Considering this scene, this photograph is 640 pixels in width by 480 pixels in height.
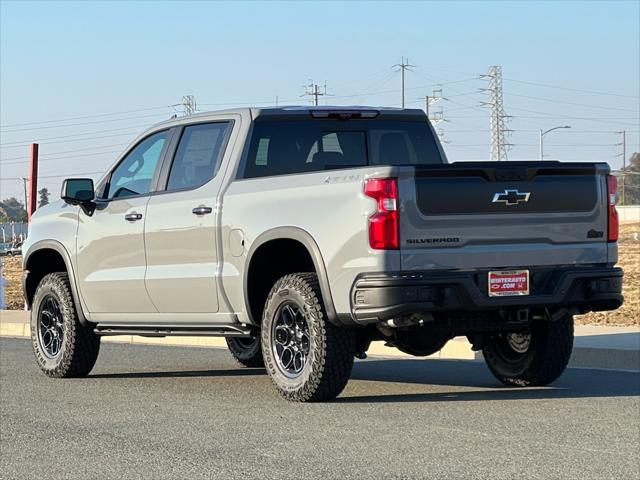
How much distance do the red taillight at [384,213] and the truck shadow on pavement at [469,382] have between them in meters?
1.45

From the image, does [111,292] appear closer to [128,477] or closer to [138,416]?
[138,416]

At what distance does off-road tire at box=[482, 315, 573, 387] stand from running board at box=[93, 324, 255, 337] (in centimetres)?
196

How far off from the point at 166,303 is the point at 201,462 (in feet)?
12.2

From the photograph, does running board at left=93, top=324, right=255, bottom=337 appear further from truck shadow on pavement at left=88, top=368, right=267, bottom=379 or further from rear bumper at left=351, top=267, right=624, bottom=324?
rear bumper at left=351, top=267, right=624, bottom=324

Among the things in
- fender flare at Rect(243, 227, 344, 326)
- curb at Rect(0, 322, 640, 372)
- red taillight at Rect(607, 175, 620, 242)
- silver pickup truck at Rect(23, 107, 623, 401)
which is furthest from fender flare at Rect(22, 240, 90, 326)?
red taillight at Rect(607, 175, 620, 242)

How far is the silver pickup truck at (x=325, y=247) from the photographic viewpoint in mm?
8742

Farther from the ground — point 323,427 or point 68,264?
point 68,264

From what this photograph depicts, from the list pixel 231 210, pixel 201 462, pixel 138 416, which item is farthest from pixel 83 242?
pixel 201 462

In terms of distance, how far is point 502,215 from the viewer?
29.6ft

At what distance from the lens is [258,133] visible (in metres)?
10.2

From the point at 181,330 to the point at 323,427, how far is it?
2.71 meters

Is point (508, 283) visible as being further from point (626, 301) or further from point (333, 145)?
point (626, 301)

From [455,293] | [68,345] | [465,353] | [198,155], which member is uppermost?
[198,155]

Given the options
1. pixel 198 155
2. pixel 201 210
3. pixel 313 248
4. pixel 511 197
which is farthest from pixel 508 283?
pixel 198 155
